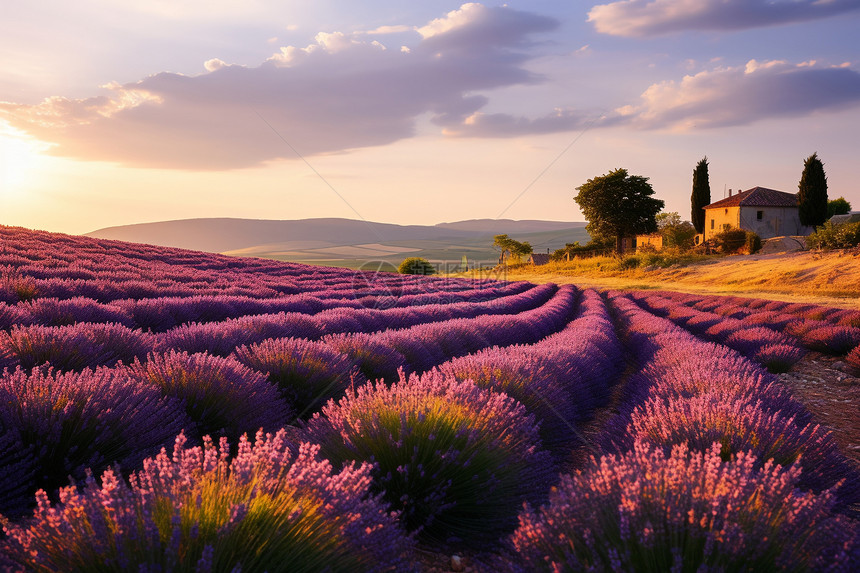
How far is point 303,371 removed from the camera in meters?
3.70

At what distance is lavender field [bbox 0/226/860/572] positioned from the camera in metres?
1.33

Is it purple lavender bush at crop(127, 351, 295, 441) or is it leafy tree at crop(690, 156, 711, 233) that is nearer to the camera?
purple lavender bush at crop(127, 351, 295, 441)

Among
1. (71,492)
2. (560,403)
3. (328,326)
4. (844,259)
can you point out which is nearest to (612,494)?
(71,492)

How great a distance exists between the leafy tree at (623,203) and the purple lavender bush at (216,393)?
49.1 metres

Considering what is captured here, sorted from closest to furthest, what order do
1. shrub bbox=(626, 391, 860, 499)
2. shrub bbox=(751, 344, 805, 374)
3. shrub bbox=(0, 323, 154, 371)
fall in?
1. shrub bbox=(626, 391, 860, 499)
2. shrub bbox=(0, 323, 154, 371)
3. shrub bbox=(751, 344, 805, 374)

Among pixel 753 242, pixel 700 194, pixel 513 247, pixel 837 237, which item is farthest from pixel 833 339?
pixel 513 247

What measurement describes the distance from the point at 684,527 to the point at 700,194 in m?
56.4

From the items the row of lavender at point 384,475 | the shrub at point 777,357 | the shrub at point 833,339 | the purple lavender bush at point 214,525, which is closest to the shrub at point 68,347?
the row of lavender at point 384,475

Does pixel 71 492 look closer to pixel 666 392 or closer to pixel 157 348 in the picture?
pixel 157 348

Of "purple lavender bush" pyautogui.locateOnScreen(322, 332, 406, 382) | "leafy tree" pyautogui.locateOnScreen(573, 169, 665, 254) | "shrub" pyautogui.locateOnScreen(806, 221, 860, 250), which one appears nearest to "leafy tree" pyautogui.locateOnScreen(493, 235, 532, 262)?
"leafy tree" pyautogui.locateOnScreen(573, 169, 665, 254)

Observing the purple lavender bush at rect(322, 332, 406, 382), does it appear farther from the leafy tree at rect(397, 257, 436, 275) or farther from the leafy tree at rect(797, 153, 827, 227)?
the leafy tree at rect(797, 153, 827, 227)

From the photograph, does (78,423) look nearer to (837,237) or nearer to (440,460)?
(440,460)

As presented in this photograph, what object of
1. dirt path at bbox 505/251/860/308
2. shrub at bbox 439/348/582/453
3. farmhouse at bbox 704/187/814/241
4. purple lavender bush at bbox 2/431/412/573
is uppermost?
farmhouse at bbox 704/187/814/241

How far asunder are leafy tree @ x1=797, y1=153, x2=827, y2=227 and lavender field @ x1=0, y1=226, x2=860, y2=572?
46.5 meters
